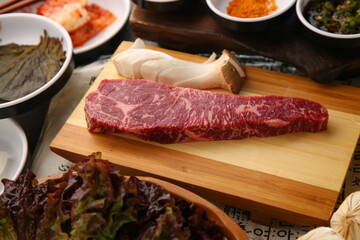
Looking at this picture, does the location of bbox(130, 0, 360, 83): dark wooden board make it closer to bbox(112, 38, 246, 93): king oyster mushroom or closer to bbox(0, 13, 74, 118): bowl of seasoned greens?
bbox(112, 38, 246, 93): king oyster mushroom

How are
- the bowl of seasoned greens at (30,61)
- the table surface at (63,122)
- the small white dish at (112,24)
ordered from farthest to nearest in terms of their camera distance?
1. the small white dish at (112,24)
2. the bowl of seasoned greens at (30,61)
3. the table surface at (63,122)

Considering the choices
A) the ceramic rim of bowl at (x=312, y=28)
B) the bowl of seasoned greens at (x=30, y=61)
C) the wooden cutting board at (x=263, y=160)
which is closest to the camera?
the wooden cutting board at (x=263, y=160)

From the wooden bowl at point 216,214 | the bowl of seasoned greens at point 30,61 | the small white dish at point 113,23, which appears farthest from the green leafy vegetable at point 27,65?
the wooden bowl at point 216,214

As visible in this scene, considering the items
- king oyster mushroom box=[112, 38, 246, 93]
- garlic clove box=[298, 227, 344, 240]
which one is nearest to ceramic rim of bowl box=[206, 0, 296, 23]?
king oyster mushroom box=[112, 38, 246, 93]

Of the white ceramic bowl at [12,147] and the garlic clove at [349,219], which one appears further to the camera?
the white ceramic bowl at [12,147]

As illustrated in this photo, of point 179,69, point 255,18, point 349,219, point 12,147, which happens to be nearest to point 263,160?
point 349,219

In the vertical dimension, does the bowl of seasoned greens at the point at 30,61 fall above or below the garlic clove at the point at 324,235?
below

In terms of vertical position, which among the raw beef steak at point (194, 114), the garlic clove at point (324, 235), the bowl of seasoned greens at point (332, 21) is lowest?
the raw beef steak at point (194, 114)

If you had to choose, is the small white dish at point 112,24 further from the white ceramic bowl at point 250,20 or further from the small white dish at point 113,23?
the white ceramic bowl at point 250,20
